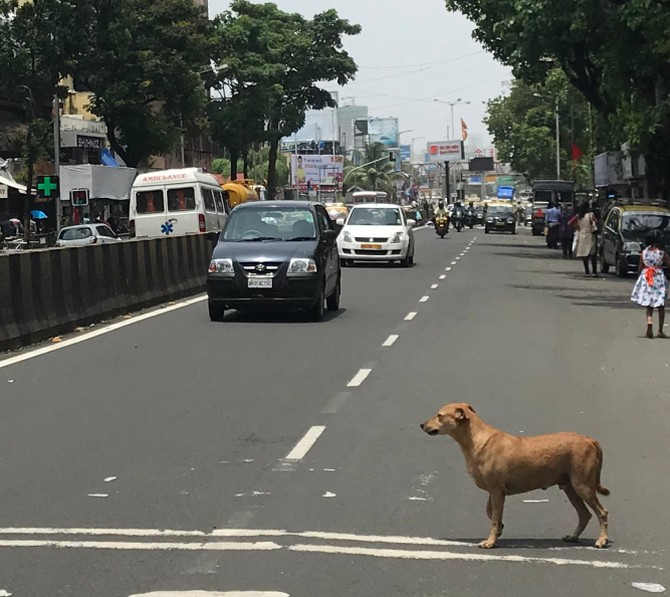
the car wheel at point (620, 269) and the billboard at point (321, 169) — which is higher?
the billboard at point (321, 169)

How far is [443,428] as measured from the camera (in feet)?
21.7

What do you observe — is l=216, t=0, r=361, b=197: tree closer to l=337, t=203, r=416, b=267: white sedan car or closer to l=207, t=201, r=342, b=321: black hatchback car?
l=337, t=203, r=416, b=267: white sedan car

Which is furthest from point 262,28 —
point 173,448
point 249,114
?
point 173,448

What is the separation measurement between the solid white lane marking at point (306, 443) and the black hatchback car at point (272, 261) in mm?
8438

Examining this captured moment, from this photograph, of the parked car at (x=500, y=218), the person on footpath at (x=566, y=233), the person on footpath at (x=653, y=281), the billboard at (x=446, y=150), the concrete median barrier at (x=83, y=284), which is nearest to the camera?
the concrete median barrier at (x=83, y=284)

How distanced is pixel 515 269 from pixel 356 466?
27.4 meters

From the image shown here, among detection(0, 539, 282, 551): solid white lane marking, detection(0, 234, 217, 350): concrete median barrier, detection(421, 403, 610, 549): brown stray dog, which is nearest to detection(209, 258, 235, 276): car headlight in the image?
detection(0, 234, 217, 350): concrete median barrier

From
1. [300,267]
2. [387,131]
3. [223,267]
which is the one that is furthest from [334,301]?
[387,131]

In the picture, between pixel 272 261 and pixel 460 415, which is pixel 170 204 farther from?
pixel 460 415

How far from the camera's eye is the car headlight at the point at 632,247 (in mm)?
31859

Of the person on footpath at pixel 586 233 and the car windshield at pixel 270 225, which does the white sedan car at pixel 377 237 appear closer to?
the person on footpath at pixel 586 233

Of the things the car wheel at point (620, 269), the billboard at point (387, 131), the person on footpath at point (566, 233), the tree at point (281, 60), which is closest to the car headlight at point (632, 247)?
the car wheel at point (620, 269)

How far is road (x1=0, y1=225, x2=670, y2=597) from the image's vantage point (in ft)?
20.0

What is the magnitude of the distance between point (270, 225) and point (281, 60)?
199 feet
